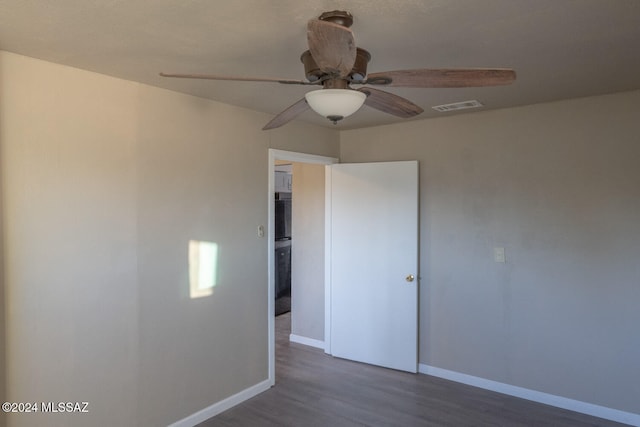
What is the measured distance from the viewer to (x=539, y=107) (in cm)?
329

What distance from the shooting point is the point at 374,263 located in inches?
159

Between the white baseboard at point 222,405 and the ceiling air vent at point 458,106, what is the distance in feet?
9.03

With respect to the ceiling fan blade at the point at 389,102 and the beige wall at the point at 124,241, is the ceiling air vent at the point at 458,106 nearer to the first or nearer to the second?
the ceiling fan blade at the point at 389,102

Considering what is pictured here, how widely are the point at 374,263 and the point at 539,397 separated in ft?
5.71

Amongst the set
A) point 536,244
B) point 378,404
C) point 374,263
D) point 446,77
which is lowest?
point 378,404

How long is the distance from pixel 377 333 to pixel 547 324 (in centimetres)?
149

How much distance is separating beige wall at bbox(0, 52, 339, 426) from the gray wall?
1665 millimetres

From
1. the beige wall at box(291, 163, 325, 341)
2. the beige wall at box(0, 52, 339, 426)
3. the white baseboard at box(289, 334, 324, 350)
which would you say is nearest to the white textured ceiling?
the beige wall at box(0, 52, 339, 426)

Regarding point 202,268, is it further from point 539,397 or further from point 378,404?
point 539,397

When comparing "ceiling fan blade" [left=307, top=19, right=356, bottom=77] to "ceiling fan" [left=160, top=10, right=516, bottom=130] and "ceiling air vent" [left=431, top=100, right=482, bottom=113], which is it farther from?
"ceiling air vent" [left=431, top=100, right=482, bottom=113]

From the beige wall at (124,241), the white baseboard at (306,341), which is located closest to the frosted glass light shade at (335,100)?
the beige wall at (124,241)

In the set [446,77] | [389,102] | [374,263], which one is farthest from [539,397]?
[446,77]

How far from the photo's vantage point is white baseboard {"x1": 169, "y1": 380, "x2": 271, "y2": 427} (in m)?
2.95

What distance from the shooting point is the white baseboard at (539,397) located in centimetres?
300
